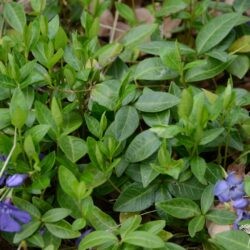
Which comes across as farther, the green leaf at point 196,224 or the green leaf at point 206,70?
the green leaf at point 206,70

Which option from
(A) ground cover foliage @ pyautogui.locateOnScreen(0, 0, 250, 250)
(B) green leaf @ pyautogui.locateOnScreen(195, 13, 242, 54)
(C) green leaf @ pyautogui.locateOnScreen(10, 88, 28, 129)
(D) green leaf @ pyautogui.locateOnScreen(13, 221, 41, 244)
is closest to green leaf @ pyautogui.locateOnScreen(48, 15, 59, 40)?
(A) ground cover foliage @ pyautogui.locateOnScreen(0, 0, 250, 250)

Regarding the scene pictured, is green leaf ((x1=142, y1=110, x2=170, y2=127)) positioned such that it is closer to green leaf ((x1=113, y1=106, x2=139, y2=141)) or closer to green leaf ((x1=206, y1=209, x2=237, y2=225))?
green leaf ((x1=113, y1=106, x2=139, y2=141))

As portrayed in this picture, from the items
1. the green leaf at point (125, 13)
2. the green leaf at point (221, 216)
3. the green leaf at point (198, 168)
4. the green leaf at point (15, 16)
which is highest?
the green leaf at point (15, 16)

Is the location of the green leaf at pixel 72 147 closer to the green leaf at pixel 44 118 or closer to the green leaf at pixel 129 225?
the green leaf at pixel 44 118

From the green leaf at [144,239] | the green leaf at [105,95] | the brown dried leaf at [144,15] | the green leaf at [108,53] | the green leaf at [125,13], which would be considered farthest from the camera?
the brown dried leaf at [144,15]

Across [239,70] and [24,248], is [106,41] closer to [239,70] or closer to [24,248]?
[239,70]

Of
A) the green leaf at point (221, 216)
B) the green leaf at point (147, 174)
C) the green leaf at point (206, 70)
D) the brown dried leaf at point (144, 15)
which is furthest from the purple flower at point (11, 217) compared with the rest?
the brown dried leaf at point (144, 15)

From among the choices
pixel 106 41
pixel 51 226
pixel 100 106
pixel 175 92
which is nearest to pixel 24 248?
pixel 51 226
